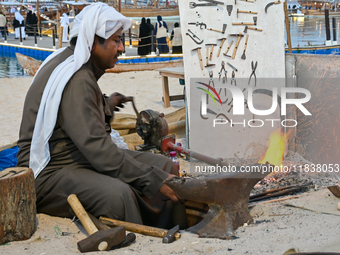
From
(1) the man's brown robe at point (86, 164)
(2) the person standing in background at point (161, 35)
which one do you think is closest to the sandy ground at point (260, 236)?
(1) the man's brown robe at point (86, 164)

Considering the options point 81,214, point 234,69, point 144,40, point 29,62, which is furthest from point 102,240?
point 144,40

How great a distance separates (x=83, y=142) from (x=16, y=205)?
22.7 inches

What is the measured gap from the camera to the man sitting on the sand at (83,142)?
2.59 metres

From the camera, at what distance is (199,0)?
4.45 metres

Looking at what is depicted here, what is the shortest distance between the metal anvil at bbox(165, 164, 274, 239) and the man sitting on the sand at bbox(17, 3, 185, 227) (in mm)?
→ 166

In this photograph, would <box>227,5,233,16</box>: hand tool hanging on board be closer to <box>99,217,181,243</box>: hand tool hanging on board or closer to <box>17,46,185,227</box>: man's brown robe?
<box>17,46,185,227</box>: man's brown robe

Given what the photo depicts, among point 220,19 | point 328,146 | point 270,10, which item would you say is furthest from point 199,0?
point 328,146

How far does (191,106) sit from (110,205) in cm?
233

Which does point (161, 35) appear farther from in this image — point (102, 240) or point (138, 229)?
point (102, 240)

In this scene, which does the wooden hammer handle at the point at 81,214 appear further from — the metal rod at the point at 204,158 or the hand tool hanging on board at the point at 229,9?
the hand tool hanging on board at the point at 229,9

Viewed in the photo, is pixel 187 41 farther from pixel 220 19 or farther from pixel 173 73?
pixel 173 73

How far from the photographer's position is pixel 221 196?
264cm

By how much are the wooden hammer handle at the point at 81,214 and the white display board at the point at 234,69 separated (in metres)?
2.41

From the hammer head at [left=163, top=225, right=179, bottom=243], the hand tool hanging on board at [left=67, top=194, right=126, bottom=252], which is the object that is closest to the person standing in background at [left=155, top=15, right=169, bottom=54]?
the hammer head at [left=163, top=225, right=179, bottom=243]
